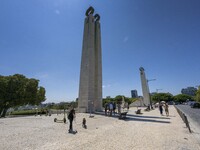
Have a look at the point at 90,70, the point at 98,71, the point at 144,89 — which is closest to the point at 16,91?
the point at 90,70

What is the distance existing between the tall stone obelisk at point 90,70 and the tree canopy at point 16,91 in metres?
12.2

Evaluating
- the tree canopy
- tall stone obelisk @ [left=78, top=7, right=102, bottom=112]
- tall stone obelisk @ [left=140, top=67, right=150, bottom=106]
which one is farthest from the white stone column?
tall stone obelisk @ [left=140, top=67, right=150, bottom=106]

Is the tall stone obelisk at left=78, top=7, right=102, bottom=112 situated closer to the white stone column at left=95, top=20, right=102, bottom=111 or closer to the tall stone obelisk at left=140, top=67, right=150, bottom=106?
the white stone column at left=95, top=20, right=102, bottom=111

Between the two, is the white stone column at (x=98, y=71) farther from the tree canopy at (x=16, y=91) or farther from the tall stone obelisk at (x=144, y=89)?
the tall stone obelisk at (x=144, y=89)

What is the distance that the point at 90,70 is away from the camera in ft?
88.0

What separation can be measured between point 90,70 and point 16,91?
15.5m

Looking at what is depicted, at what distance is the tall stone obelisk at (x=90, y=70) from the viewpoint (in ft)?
84.2

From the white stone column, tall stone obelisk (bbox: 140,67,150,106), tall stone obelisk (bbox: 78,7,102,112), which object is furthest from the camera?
tall stone obelisk (bbox: 140,67,150,106)

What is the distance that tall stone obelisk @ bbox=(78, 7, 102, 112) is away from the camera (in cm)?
2567

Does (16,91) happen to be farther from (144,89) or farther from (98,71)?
(144,89)

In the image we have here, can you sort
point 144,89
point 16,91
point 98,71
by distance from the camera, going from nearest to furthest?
point 16,91, point 98,71, point 144,89

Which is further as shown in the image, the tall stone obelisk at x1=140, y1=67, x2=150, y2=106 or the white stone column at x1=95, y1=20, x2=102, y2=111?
the tall stone obelisk at x1=140, y1=67, x2=150, y2=106

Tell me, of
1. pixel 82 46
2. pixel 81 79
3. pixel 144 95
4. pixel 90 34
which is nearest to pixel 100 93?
pixel 81 79

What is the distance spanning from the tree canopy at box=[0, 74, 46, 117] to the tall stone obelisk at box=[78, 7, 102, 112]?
12248 millimetres
